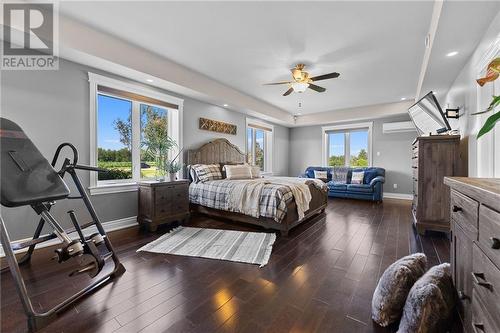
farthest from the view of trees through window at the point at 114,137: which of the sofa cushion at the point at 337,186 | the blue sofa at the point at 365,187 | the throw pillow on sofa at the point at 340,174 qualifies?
the throw pillow on sofa at the point at 340,174

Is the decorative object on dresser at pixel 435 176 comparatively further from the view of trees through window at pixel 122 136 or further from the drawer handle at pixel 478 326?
the view of trees through window at pixel 122 136

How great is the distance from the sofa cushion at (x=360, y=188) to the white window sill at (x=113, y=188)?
17.1 feet

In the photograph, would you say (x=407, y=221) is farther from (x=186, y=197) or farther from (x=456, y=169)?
(x=186, y=197)

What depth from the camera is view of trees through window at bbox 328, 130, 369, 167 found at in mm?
6777

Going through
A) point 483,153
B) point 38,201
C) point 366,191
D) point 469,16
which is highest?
point 469,16

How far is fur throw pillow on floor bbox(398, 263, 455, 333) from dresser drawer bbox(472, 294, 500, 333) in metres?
0.26

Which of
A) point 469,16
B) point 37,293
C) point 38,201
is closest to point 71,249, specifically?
point 38,201

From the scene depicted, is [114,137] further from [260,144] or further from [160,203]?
[260,144]

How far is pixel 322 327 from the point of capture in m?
1.40

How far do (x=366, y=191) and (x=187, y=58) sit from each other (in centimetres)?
522

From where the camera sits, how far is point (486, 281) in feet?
2.60

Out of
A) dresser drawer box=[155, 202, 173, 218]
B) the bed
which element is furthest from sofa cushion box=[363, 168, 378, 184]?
dresser drawer box=[155, 202, 173, 218]

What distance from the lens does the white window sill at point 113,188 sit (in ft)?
10.3

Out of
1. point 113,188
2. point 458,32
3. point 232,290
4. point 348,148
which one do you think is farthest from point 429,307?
point 348,148
